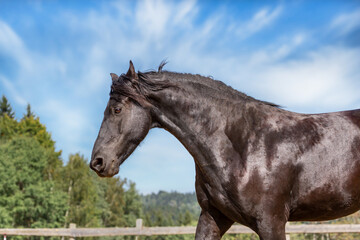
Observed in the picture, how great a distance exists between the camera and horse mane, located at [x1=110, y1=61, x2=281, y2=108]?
10.2 feet

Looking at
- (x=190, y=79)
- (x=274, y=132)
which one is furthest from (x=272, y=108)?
(x=190, y=79)

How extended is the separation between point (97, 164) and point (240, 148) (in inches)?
47.9

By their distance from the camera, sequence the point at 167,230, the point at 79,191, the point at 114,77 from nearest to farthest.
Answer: the point at 114,77
the point at 167,230
the point at 79,191

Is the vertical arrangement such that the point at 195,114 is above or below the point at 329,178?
above

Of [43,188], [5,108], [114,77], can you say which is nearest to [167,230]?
[114,77]

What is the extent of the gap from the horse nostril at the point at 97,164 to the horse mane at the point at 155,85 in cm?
58

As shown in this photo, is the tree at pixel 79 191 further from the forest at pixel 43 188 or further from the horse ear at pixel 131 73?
the horse ear at pixel 131 73

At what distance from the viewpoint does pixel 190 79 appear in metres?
3.26

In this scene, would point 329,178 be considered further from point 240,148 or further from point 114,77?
point 114,77

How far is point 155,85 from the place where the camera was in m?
3.16

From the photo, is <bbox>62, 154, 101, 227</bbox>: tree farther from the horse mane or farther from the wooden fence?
the horse mane

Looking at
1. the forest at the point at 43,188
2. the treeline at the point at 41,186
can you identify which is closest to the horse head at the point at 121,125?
the forest at the point at 43,188

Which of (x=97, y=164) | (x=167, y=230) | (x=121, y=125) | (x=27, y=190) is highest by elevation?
(x=27, y=190)

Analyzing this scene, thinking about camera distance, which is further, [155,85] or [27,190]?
[27,190]
